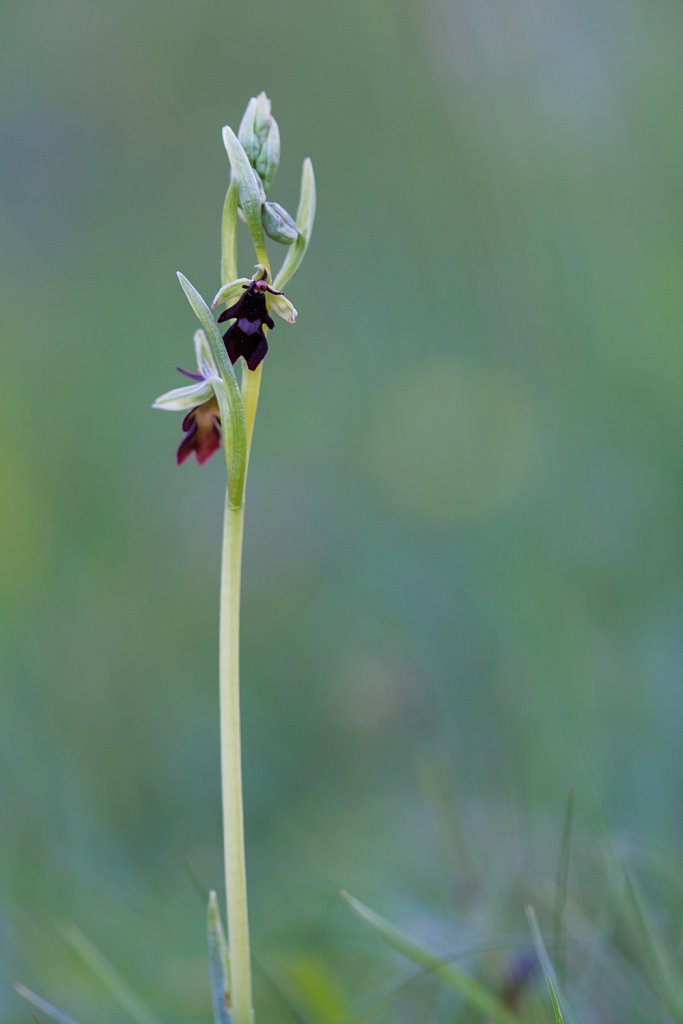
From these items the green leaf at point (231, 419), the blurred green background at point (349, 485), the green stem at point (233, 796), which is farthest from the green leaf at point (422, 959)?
the green leaf at point (231, 419)

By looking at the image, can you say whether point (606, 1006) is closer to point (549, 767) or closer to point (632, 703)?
point (549, 767)

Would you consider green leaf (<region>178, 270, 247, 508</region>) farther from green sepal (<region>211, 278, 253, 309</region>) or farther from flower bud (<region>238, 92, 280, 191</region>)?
flower bud (<region>238, 92, 280, 191</region>)

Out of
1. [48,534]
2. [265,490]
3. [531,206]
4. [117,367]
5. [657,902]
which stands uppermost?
[531,206]

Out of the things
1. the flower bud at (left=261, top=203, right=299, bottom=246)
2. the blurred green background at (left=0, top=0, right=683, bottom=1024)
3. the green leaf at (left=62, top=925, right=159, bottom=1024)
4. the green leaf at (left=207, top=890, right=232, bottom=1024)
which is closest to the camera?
the green leaf at (left=207, top=890, right=232, bottom=1024)

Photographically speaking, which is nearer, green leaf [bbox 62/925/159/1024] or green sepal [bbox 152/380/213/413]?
green leaf [bbox 62/925/159/1024]

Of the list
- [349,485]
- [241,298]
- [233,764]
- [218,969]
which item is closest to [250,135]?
[241,298]

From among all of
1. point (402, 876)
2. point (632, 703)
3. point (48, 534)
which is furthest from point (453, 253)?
point (402, 876)

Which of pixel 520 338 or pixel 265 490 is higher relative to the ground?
pixel 520 338

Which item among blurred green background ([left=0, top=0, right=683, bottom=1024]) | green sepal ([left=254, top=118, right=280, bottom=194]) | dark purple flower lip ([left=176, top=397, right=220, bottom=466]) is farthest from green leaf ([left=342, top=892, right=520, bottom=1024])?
green sepal ([left=254, top=118, right=280, bottom=194])
